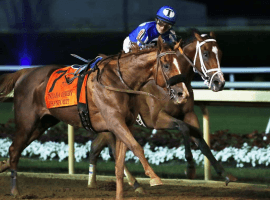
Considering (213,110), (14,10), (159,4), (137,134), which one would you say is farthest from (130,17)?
(137,134)

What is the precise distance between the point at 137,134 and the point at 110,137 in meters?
1.98

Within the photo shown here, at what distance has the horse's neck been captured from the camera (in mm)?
4352

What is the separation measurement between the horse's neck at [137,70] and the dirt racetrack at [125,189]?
1.05 meters

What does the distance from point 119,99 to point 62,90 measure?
0.76 metres

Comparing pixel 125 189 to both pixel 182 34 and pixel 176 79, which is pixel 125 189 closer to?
pixel 176 79

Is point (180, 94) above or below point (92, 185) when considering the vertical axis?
above

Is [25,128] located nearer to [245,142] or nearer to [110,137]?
[110,137]

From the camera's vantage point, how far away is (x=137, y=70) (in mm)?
4371

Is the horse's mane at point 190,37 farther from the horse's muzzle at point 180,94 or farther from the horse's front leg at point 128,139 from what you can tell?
the horse's front leg at point 128,139

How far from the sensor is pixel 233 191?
16.9 ft

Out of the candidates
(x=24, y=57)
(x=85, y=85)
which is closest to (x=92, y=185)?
(x=85, y=85)

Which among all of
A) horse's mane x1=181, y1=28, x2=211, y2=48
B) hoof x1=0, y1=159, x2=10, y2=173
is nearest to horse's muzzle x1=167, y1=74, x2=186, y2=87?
horse's mane x1=181, y1=28, x2=211, y2=48

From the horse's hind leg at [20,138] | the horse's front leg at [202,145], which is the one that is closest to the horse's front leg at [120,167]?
the horse's front leg at [202,145]

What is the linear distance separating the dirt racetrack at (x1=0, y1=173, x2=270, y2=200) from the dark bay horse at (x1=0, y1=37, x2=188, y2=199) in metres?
0.41
